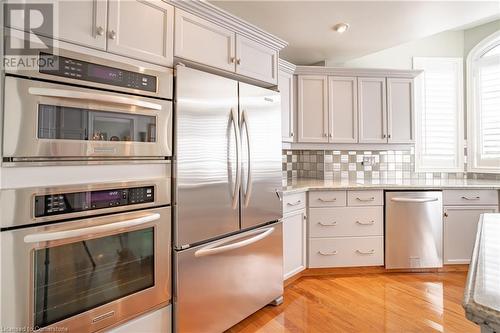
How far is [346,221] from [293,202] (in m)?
0.68

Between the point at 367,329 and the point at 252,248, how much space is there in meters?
0.98

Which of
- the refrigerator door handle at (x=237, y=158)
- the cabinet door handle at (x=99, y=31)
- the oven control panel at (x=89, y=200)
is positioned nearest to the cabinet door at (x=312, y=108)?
the refrigerator door handle at (x=237, y=158)

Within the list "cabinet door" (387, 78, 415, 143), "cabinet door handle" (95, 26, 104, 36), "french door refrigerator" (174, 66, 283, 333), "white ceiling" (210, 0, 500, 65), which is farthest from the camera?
"cabinet door" (387, 78, 415, 143)

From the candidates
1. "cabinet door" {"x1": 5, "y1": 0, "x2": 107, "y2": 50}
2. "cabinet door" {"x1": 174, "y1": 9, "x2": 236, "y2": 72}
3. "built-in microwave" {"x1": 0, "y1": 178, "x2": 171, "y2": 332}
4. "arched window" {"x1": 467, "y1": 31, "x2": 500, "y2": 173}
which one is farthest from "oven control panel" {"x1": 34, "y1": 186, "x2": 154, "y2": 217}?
"arched window" {"x1": 467, "y1": 31, "x2": 500, "y2": 173}

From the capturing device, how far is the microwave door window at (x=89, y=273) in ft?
3.83

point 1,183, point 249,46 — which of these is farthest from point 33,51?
point 249,46

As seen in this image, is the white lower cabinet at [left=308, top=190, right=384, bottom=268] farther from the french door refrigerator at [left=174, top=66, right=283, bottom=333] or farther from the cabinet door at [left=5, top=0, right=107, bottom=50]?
the cabinet door at [left=5, top=0, right=107, bottom=50]

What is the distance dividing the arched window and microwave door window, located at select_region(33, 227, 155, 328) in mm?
4037

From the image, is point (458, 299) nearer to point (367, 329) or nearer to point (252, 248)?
point (367, 329)

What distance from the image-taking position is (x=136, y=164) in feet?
4.80

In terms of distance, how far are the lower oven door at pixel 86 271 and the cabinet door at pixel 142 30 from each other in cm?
84

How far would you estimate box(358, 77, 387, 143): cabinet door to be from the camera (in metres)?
3.34

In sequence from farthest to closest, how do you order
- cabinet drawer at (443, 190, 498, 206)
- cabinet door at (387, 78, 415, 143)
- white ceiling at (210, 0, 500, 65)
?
cabinet door at (387, 78, 415, 143), cabinet drawer at (443, 190, 498, 206), white ceiling at (210, 0, 500, 65)

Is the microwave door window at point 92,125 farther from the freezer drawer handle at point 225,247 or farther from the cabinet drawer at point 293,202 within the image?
the cabinet drawer at point 293,202
